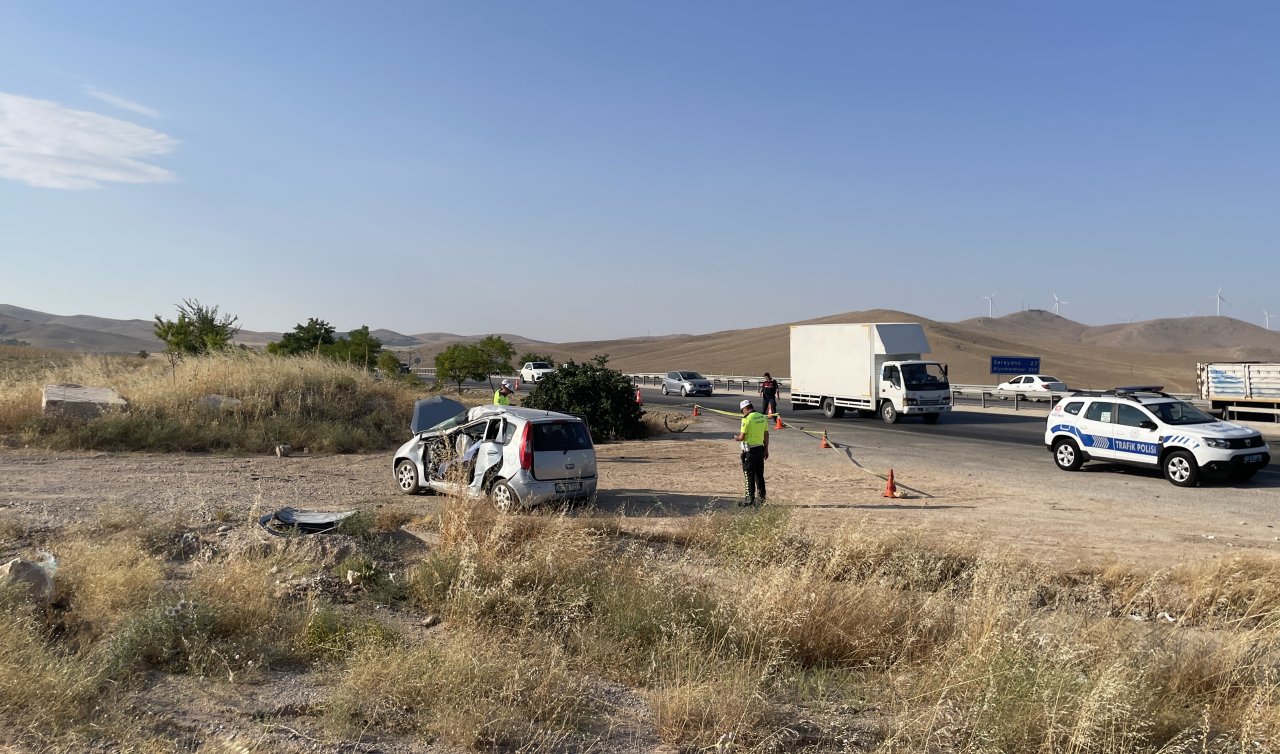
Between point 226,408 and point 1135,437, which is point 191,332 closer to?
point 226,408

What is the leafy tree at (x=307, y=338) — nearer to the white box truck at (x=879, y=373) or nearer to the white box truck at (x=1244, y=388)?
the white box truck at (x=879, y=373)

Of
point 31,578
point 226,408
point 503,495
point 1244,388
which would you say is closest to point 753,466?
point 503,495

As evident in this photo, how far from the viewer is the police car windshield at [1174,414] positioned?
16297 millimetres

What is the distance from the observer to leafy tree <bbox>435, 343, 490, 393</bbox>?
4269 centimetres

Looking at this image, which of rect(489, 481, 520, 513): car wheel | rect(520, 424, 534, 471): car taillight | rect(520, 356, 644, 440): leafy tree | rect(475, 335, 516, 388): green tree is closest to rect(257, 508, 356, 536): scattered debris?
rect(489, 481, 520, 513): car wheel

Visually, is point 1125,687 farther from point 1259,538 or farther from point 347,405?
point 347,405

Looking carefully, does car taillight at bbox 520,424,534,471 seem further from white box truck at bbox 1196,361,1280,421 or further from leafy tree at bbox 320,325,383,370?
leafy tree at bbox 320,325,383,370

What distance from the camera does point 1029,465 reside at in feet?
62.5

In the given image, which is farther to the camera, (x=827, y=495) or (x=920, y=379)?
(x=920, y=379)

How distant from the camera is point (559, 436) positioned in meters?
12.2

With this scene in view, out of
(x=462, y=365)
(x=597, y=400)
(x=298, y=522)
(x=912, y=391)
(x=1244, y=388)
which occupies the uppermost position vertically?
(x=462, y=365)

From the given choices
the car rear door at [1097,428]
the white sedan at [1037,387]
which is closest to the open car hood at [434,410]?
the car rear door at [1097,428]

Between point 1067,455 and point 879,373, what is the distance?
42.4 feet

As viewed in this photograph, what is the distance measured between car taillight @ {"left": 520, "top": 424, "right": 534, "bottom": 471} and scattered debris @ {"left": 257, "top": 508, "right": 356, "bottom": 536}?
2.43m
